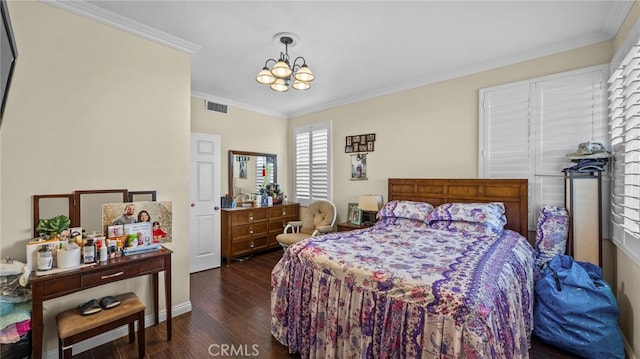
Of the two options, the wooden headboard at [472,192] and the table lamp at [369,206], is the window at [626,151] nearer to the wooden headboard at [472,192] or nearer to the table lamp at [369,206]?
the wooden headboard at [472,192]

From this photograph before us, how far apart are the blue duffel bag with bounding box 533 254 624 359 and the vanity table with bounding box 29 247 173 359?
10.6ft

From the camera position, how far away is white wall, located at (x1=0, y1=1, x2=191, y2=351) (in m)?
1.96

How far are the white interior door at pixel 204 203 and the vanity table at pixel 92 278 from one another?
5.18ft

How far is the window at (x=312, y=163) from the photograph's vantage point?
16.8ft

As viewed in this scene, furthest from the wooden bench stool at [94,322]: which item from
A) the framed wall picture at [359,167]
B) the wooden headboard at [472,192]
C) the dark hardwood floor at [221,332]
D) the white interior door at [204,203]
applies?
→ the framed wall picture at [359,167]

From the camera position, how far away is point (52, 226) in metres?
2.00

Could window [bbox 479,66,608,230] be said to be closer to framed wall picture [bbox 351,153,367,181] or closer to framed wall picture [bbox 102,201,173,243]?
framed wall picture [bbox 351,153,367,181]

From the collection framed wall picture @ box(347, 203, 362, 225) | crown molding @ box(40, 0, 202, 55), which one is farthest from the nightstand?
→ crown molding @ box(40, 0, 202, 55)

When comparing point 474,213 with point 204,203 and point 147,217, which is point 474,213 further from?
point 204,203

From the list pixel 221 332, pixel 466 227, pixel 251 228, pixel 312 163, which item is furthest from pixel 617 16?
pixel 251 228

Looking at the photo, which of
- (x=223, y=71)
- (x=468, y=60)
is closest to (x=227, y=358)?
(x=223, y=71)

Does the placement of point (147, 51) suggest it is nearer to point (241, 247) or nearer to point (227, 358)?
point (227, 358)

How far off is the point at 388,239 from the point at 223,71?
2.90m

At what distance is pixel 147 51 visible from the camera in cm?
258
